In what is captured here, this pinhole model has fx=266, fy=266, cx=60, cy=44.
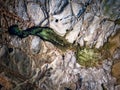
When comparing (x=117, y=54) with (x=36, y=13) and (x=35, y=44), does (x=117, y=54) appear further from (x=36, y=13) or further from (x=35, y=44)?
(x=36, y=13)

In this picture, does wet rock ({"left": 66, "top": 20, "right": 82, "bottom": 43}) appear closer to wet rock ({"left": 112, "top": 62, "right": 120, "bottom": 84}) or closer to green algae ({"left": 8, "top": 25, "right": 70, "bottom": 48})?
green algae ({"left": 8, "top": 25, "right": 70, "bottom": 48})

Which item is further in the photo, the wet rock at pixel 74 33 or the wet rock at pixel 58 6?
the wet rock at pixel 74 33

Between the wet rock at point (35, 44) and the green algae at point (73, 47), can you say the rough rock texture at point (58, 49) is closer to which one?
the wet rock at point (35, 44)

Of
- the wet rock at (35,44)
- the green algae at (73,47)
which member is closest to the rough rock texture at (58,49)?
the wet rock at (35,44)

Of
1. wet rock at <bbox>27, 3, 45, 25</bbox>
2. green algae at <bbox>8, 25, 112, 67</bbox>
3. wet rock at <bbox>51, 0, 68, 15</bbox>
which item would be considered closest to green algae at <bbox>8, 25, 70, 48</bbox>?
green algae at <bbox>8, 25, 112, 67</bbox>

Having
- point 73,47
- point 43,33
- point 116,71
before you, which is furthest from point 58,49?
point 116,71

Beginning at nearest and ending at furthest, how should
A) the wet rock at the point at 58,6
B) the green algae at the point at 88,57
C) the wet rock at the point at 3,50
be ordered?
1. the wet rock at the point at 3,50
2. the wet rock at the point at 58,6
3. the green algae at the point at 88,57

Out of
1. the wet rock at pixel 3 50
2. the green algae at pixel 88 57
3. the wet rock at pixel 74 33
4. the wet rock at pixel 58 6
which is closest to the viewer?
the wet rock at pixel 3 50

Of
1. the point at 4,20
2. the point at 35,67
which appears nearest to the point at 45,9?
the point at 4,20

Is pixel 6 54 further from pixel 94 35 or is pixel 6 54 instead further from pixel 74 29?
pixel 94 35
